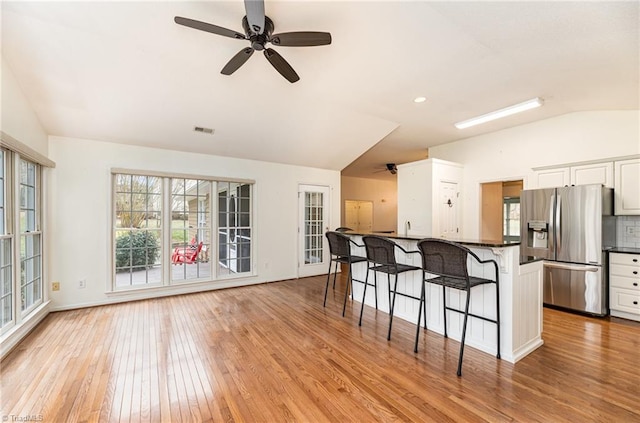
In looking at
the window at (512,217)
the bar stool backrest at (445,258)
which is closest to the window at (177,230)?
the bar stool backrest at (445,258)

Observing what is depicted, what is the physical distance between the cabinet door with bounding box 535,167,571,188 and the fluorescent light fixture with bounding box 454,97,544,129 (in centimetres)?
112

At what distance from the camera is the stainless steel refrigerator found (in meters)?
3.54

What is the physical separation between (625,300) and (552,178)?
184 cm

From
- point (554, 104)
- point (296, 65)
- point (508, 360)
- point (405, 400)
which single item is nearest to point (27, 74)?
point (296, 65)

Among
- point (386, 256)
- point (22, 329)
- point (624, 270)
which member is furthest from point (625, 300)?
point (22, 329)

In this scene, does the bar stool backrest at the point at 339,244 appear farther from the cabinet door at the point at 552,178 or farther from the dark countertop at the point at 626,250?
the dark countertop at the point at 626,250

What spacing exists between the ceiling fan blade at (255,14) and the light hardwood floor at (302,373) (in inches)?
107

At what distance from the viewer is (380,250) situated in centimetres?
314

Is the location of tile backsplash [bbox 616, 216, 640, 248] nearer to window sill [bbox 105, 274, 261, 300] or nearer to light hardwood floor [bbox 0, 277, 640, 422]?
light hardwood floor [bbox 0, 277, 640, 422]

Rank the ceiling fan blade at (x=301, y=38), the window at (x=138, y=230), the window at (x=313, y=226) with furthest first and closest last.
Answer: the window at (x=313, y=226), the window at (x=138, y=230), the ceiling fan blade at (x=301, y=38)

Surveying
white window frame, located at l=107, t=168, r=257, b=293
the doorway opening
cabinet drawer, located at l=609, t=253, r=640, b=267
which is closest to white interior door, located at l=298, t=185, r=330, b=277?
white window frame, located at l=107, t=168, r=257, b=293

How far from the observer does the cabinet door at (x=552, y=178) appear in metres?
4.13

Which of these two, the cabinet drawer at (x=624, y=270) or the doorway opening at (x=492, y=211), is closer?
the cabinet drawer at (x=624, y=270)

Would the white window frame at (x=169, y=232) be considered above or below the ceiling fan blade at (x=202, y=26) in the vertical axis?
below
